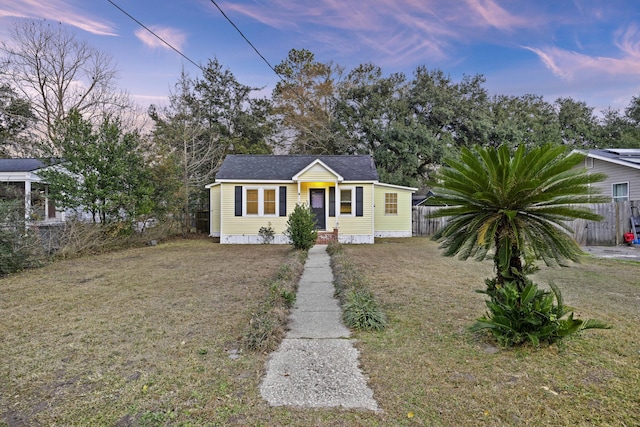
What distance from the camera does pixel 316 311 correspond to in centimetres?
500

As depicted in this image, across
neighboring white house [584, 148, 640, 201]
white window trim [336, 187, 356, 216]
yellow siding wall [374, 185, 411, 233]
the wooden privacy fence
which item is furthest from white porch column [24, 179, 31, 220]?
neighboring white house [584, 148, 640, 201]

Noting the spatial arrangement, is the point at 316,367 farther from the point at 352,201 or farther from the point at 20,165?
the point at 20,165

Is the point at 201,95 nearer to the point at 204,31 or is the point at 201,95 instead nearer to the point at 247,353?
the point at 204,31

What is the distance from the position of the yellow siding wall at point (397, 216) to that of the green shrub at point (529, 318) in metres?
13.3

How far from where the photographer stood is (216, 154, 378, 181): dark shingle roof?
14.7 metres

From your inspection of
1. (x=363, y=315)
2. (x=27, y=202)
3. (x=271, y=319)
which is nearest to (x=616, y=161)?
(x=363, y=315)

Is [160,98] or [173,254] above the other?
[160,98]

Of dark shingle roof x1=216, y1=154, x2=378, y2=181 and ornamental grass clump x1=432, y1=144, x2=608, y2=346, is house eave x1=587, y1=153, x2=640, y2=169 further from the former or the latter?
ornamental grass clump x1=432, y1=144, x2=608, y2=346

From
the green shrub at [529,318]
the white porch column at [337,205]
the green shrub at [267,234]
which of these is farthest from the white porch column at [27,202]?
the green shrub at [529,318]

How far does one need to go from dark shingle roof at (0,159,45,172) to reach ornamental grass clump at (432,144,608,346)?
52.6 feet

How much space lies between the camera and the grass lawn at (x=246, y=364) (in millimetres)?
2402

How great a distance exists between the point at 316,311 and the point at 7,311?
4.49 meters

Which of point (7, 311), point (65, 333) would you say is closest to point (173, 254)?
point (7, 311)

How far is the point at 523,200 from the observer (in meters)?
3.24
